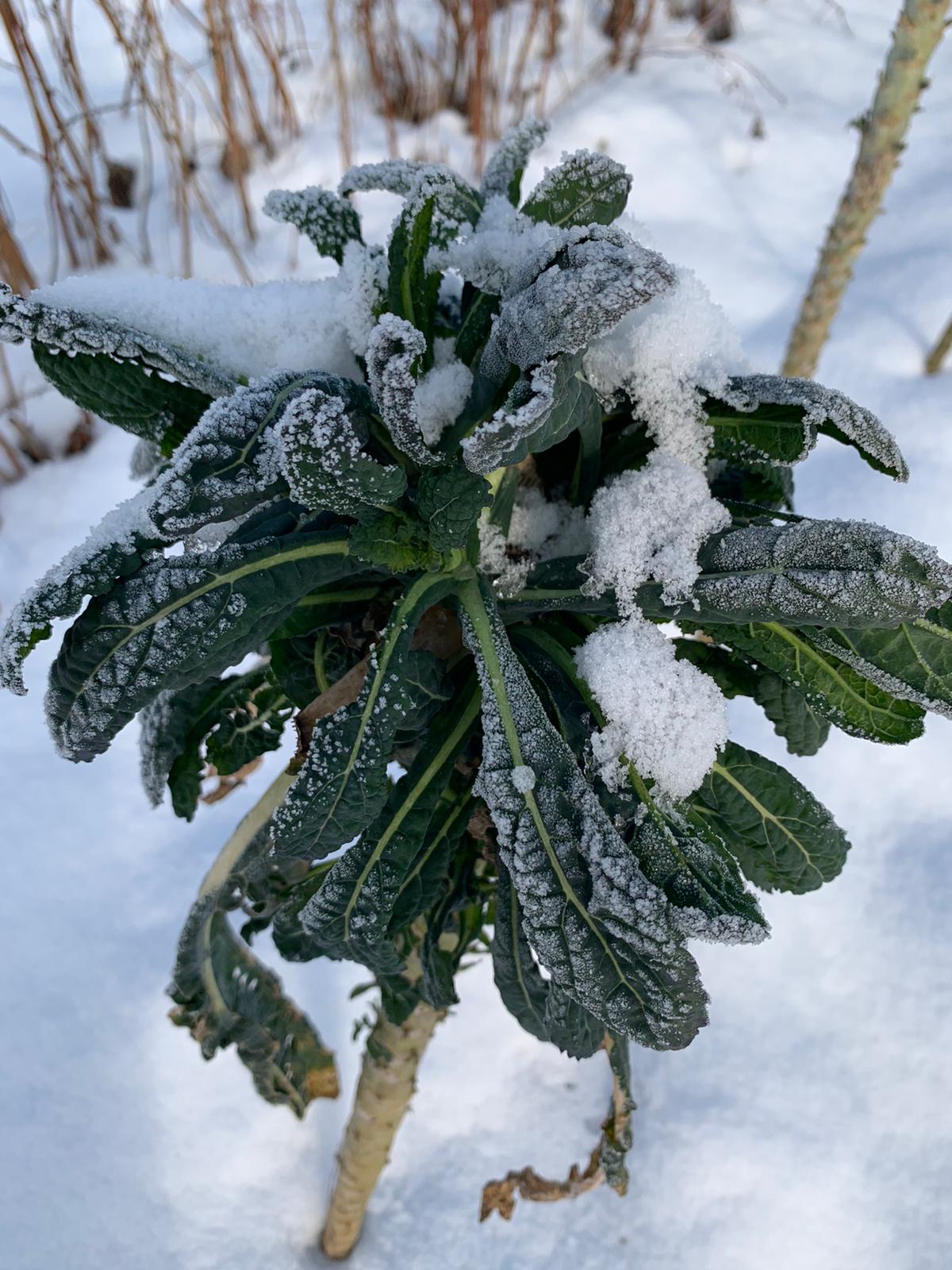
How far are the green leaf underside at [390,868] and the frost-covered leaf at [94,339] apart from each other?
0.34 metres

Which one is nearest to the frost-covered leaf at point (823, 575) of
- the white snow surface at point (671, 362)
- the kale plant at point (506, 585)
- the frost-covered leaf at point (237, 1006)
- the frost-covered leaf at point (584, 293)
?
the kale plant at point (506, 585)

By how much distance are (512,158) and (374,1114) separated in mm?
1125

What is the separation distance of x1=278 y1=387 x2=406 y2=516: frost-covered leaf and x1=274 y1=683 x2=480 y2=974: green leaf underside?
265mm

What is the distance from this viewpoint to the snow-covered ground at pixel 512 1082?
135cm

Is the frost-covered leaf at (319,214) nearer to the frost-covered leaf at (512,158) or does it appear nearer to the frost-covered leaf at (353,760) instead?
the frost-covered leaf at (512,158)

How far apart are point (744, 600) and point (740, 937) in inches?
9.5

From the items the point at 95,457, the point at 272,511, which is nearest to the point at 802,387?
the point at 272,511

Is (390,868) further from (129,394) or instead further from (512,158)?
(512,158)

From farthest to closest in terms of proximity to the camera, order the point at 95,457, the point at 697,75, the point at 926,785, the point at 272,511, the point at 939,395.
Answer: the point at 697,75
the point at 95,457
the point at 939,395
the point at 926,785
the point at 272,511

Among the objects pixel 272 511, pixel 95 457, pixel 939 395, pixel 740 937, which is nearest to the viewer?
pixel 740 937

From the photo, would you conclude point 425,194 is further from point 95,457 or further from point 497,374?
point 95,457

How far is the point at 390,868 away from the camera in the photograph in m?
0.82

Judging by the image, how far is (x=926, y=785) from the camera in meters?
1.71

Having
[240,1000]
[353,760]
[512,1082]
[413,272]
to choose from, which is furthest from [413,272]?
[512,1082]
